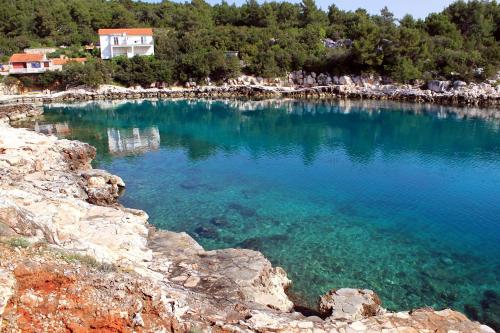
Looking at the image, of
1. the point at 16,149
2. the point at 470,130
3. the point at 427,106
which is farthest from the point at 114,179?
the point at 427,106

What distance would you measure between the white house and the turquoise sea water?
30.7 meters

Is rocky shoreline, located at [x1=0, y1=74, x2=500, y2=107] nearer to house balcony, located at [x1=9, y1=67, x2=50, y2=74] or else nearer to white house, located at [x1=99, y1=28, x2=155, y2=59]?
house balcony, located at [x1=9, y1=67, x2=50, y2=74]

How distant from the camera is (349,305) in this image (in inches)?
527

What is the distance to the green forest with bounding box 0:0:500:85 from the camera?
71938 millimetres

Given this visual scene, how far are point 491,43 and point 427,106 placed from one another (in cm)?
2583

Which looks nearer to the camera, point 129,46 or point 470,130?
point 470,130

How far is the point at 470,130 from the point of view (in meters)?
46.0

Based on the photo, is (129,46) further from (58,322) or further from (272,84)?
(58,322)

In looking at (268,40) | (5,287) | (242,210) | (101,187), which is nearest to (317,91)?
(268,40)

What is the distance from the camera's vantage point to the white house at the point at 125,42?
80.1 metres

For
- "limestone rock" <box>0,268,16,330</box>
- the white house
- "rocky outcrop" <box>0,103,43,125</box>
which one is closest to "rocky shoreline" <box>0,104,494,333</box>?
"limestone rock" <box>0,268,16,330</box>

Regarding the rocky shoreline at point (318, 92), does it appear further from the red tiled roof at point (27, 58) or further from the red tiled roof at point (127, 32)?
the red tiled roof at point (127, 32)

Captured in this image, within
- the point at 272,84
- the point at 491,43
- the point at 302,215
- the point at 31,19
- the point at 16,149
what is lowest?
the point at 302,215

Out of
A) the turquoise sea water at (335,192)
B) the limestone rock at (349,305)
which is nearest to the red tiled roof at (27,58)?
the turquoise sea water at (335,192)
